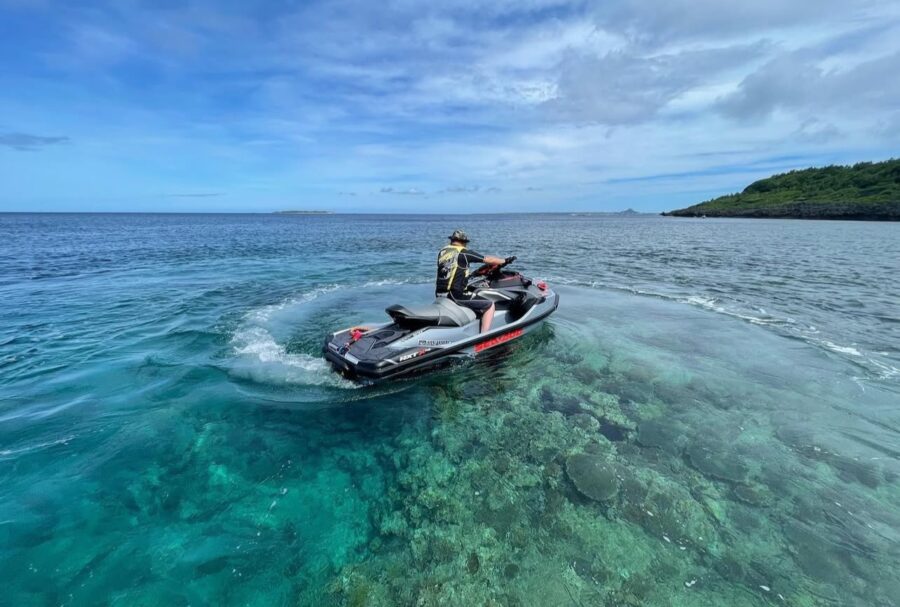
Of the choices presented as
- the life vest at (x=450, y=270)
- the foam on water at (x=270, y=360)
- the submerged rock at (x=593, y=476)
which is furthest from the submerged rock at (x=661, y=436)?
the foam on water at (x=270, y=360)

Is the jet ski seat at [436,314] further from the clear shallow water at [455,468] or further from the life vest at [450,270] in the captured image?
the clear shallow water at [455,468]

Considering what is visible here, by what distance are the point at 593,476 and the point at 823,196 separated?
103 metres

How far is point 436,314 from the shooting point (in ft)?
25.8

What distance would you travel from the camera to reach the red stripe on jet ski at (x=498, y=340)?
338 inches

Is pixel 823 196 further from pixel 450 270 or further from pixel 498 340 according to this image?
pixel 450 270

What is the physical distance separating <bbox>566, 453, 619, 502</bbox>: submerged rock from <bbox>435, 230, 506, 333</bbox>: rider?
3.71m

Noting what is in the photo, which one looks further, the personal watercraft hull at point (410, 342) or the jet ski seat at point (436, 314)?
the jet ski seat at point (436, 314)

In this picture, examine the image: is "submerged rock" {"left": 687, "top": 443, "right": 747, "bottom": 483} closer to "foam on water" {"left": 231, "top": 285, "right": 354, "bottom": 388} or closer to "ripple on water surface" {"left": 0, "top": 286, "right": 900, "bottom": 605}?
"ripple on water surface" {"left": 0, "top": 286, "right": 900, "bottom": 605}

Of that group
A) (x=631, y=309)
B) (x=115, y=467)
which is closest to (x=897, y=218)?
(x=631, y=309)

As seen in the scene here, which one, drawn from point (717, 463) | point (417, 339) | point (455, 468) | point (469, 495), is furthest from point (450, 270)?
point (717, 463)

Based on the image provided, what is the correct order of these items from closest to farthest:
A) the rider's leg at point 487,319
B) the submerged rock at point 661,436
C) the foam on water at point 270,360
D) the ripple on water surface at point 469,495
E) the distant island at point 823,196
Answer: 1. the ripple on water surface at point 469,495
2. the submerged rock at point 661,436
3. the foam on water at point 270,360
4. the rider's leg at point 487,319
5. the distant island at point 823,196

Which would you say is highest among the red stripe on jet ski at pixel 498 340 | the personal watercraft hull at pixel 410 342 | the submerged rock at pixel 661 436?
the personal watercraft hull at pixel 410 342

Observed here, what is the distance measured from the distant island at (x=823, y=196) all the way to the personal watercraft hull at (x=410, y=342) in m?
76.4

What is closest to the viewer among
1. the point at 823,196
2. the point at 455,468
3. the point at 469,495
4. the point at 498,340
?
the point at 469,495
